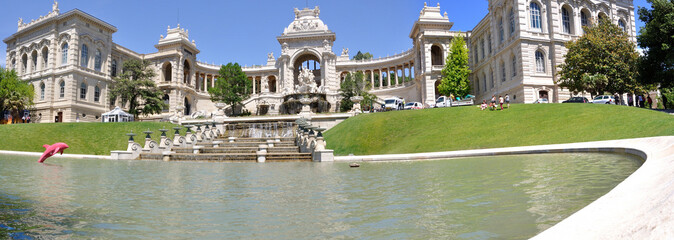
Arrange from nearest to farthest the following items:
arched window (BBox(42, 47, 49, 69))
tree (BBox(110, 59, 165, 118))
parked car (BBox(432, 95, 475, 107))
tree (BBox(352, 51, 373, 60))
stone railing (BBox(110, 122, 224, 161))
→ stone railing (BBox(110, 122, 224, 161)), parked car (BBox(432, 95, 475, 107)), tree (BBox(110, 59, 165, 118)), arched window (BBox(42, 47, 49, 69)), tree (BBox(352, 51, 373, 60))

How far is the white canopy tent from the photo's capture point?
46.0 metres

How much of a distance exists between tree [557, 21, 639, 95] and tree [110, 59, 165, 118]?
179ft

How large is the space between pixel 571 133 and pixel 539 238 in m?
21.2

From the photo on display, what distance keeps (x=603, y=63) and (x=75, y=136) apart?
164 feet

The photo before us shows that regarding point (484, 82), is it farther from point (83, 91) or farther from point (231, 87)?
point (83, 91)

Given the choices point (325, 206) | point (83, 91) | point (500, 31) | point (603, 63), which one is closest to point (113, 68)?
point (83, 91)

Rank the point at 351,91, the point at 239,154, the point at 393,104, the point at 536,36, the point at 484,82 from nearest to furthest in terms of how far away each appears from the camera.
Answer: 1. the point at 239,154
2. the point at 536,36
3. the point at 393,104
4. the point at 484,82
5. the point at 351,91

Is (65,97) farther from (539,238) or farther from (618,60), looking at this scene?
(618,60)

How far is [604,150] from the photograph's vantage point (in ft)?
42.1

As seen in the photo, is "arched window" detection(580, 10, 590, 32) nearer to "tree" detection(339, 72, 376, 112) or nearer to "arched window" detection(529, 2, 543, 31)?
"arched window" detection(529, 2, 543, 31)

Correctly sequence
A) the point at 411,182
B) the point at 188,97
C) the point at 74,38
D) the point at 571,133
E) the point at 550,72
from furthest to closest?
the point at 188,97
the point at 74,38
the point at 550,72
the point at 571,133
the point at 411,182

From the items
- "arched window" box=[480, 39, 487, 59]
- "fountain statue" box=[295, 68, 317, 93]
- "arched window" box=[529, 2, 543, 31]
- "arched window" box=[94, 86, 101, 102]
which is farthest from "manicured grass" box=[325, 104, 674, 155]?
"arched window" box=[94, 86, 101, 102]

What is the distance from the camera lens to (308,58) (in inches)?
2916

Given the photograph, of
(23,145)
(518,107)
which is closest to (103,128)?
(23,145)
